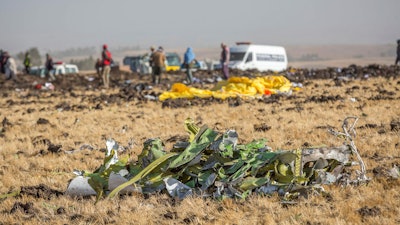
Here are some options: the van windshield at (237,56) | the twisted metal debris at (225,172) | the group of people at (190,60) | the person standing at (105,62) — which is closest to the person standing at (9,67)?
the person standing at (105,62)

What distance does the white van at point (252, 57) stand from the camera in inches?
1282

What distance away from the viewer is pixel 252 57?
1305 inches

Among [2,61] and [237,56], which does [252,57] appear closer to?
[237,56]

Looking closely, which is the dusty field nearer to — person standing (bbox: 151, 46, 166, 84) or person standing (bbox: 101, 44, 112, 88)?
person standing (bbox: 101, 44, 112, 88)

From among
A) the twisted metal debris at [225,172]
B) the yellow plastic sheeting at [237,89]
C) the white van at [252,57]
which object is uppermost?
the twisted metal debris at [225,172]

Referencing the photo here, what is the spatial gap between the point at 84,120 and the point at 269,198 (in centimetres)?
741

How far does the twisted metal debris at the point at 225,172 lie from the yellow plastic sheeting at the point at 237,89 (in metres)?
8.75

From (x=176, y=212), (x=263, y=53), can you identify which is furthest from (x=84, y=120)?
(x=263, y=53)

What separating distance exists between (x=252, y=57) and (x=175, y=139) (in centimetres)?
2511

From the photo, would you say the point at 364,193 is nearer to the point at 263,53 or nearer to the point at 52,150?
the point at 52,150

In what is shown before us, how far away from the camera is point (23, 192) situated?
5.71m

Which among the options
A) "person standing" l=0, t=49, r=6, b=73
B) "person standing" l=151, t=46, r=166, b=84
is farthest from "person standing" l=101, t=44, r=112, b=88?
"person standing" l=0, t=49, r=6, b=73

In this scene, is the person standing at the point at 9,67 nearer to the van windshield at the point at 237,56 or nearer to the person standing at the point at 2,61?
the person standing at the point at 2,61

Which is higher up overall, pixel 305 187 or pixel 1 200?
pixel 305 187
